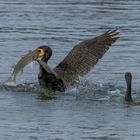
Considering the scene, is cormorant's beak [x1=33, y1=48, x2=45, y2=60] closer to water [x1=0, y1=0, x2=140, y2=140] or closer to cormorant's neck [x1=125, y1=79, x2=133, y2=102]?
water [x1=0, y1=0, x2=140, y2=140]

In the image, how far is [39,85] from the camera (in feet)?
57.2

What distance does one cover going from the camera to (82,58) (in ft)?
58.5

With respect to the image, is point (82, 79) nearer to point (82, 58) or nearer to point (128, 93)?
point (82, 58)

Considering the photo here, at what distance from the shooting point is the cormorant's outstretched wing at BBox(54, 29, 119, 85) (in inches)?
695

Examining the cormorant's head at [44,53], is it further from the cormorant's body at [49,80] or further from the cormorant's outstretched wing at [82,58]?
the cormorant's outstretched wing at [82,58]

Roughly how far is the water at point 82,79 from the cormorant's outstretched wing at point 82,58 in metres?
0.28

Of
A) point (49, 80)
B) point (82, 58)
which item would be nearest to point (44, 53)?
point (49, 80)

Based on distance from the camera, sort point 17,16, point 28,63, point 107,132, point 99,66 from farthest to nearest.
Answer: point 17,16
point 99,66
point 28,63
point 107,132

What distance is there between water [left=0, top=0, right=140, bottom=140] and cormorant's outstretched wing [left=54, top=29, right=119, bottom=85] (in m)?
0.28

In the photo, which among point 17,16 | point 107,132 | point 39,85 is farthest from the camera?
point 17,16

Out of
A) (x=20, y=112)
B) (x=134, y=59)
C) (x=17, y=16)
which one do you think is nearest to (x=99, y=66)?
(x=134, y=59)

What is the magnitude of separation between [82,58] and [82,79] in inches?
29.8

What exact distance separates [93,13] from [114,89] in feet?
36.1

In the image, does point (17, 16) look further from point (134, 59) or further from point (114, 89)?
point (114, 89)
